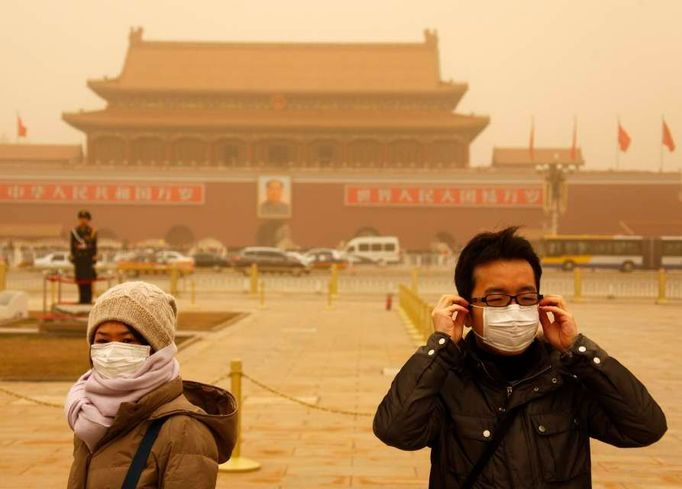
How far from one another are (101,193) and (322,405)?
37.6 m

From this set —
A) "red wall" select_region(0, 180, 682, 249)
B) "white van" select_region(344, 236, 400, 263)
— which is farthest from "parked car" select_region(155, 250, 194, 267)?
"white van" select_region(344, 236, 400, 263)

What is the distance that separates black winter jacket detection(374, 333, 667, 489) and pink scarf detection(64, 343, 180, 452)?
1.93 ft

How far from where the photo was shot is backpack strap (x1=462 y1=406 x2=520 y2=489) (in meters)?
2.74

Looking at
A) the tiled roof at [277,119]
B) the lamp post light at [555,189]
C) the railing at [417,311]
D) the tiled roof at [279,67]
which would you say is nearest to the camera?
the railing at [417,311]

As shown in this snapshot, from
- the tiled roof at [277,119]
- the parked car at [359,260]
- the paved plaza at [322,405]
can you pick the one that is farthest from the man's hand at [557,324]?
the tiled roof at [277,119]

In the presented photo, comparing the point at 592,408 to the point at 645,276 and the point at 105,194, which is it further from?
the point at 105,194

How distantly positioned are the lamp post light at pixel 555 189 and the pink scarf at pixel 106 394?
36352 mm

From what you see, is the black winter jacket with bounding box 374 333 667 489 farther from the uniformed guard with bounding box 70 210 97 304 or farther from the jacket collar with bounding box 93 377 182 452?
the uniformed guard with bounding box 70 210 97 304

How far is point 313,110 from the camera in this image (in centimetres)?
4809

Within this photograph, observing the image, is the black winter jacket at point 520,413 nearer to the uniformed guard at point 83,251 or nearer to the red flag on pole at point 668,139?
the uniformed guard at point 83,251

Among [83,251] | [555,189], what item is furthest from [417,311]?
[555,189]

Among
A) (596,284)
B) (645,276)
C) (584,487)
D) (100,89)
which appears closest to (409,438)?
(584,487)

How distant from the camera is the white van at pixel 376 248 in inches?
1679

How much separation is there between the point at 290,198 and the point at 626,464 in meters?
39.3
